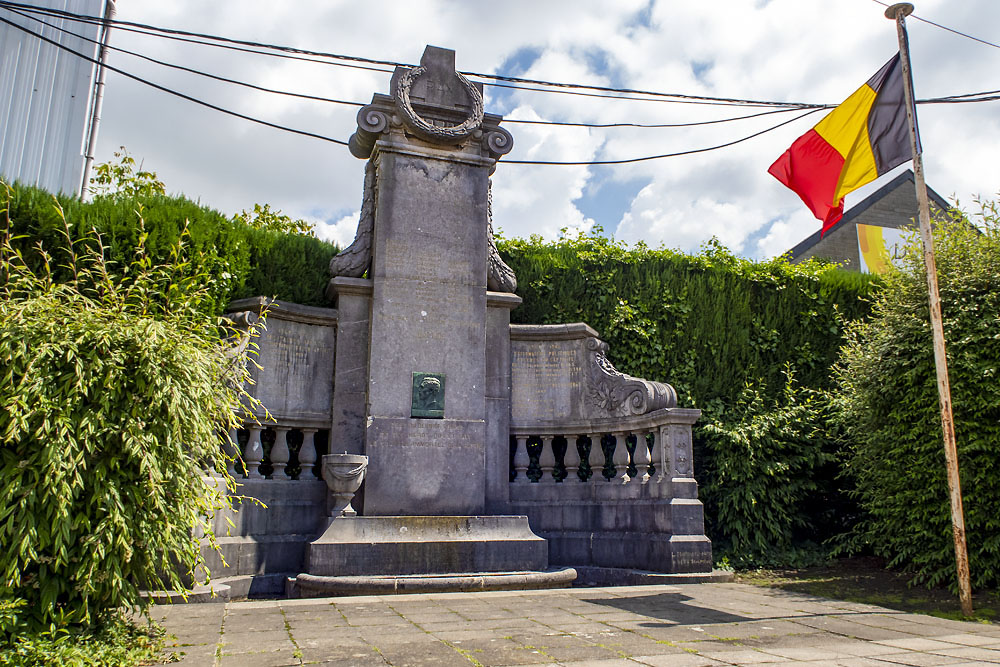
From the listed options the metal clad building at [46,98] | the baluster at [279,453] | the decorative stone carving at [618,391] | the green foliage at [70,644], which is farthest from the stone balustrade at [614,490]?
the metal clad building at [46,98]

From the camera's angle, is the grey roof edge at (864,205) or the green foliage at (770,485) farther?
the grey roof edge at (864,205)

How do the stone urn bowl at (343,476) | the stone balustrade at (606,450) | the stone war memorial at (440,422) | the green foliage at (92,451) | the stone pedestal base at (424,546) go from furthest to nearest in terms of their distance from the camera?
the stone balustrade at (606,450), the stone war memorial at (440,422), the stone urn bowl at (343,476), the stone pedestal base at (424,546), the green foliage at (92,451)

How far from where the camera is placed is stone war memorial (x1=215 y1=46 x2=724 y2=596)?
7359 millimetres

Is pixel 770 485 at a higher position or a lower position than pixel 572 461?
lower

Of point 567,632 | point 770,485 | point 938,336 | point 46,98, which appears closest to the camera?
point 567,632

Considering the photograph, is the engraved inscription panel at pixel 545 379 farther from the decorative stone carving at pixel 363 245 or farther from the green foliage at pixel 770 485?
the decorative stone carving at pixel 363 245

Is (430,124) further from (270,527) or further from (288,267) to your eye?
(270,527)

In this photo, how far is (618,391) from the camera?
8.50 meters

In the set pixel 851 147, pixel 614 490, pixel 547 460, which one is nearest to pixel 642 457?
pixel 614 490

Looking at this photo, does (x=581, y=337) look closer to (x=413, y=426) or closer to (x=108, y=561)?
(x=413, y=426)

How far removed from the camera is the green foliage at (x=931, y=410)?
7082 millimetres

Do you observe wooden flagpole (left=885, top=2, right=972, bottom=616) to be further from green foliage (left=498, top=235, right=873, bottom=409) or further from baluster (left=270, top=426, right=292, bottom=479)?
baluster (left=270, top=426, right=292, bottom=479)

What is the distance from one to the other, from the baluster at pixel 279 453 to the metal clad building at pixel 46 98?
6.15 meters

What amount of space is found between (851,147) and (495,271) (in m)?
4.10
